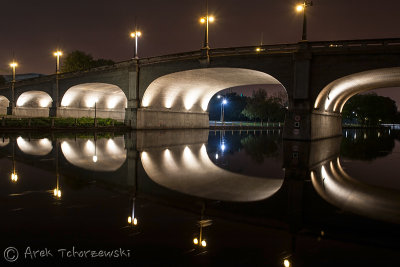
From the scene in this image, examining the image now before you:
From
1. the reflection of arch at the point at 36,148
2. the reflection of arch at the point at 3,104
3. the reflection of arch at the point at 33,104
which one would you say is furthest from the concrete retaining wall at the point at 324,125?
the reflection of arch at the point at 3,104

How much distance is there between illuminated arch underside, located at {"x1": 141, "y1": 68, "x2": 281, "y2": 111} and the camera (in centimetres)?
2895

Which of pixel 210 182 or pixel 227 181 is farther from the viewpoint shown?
pixel 227 181

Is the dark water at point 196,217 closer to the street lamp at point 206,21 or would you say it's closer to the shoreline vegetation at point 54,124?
the street lamp at point 206,21

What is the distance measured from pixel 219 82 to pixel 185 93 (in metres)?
4.99

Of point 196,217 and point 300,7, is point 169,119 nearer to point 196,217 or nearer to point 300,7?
point 300,7

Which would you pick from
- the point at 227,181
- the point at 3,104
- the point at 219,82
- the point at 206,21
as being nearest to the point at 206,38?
the point at 206,21

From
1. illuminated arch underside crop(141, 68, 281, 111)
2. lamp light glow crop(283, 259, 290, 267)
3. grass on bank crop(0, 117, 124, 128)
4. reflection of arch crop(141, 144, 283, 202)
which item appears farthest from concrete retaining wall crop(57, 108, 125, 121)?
lamp light glow crop(283, 259, 290, 267)

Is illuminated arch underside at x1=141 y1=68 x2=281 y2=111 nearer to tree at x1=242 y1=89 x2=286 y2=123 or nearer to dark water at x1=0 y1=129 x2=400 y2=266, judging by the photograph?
dark water at x1=0 y1=129 x2=400 y2=266

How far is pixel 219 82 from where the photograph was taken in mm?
34656

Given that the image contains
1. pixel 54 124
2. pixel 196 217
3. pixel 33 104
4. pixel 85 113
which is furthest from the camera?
pixel 33 104

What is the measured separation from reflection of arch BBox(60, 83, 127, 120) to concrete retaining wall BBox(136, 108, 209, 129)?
28.7ft

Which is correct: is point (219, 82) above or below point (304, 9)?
below

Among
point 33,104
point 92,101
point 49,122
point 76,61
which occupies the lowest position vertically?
point 49,122

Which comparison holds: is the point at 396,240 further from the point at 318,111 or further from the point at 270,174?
the point at 318,111
